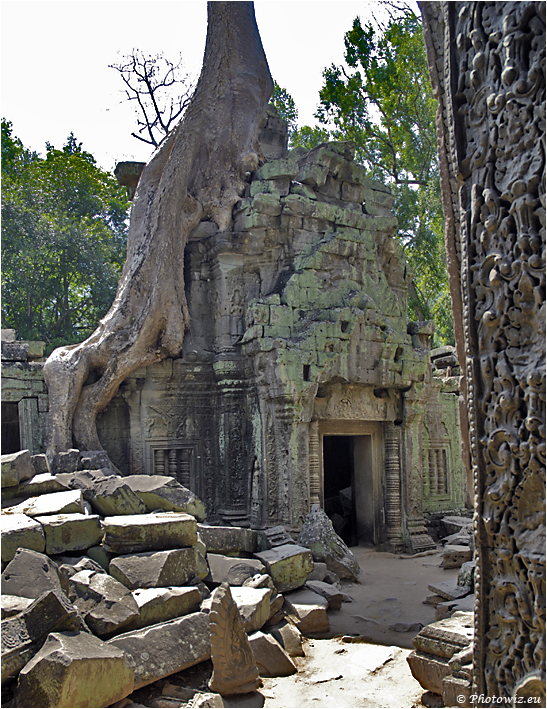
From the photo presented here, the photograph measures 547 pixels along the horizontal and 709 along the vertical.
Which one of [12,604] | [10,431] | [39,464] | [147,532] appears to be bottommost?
[12,604]

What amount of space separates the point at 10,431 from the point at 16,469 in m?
3.20

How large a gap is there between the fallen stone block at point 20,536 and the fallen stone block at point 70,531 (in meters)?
0.07

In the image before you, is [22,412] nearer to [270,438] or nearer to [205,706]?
[270,438]

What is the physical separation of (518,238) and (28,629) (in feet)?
10.9

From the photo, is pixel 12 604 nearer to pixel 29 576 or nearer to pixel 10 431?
pixel 29 576

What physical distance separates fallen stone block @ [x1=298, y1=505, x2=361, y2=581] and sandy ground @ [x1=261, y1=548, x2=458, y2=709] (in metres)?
0.19

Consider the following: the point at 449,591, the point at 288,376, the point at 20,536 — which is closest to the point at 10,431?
the point at 288,376

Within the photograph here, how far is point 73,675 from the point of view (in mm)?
3217

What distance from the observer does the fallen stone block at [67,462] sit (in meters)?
6.93

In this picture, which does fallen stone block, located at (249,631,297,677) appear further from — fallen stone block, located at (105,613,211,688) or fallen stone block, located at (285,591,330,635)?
fallen stone block, located at (285,591,330,635)

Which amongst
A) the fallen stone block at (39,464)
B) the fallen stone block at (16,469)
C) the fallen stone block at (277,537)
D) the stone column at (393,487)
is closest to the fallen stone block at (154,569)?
the fallen stone block at (16,469)

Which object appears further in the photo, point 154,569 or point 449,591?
point 449,591

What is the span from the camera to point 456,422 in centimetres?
1142

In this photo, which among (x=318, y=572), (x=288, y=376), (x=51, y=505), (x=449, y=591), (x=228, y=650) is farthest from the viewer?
(x=288, y=376)
